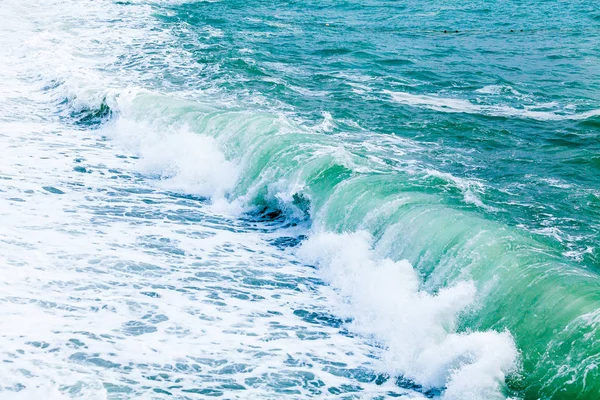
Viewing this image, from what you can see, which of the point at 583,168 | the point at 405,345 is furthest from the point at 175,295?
the point at 583,168

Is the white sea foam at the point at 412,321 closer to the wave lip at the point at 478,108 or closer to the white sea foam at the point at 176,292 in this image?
the white sea foam at the point at 176,292

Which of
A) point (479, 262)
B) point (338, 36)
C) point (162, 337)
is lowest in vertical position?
point (162, 337)

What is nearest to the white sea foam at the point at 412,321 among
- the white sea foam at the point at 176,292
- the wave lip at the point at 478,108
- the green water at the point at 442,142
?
the white sea foam at the point at 176,292

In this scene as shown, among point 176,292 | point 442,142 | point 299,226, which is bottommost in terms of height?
point 176,292

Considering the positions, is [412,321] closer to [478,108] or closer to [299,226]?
[299,226]

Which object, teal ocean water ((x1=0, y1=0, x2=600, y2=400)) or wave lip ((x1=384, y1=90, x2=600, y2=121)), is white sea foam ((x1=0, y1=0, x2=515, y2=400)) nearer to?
teal ocean water ((x1=0, y1=0, x2=600, y2=400))

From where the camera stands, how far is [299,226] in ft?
39.2

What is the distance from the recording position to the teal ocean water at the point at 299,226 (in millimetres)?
7723

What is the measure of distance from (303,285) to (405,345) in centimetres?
208

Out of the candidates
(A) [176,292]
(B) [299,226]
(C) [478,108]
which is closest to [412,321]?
(A) [176,292]

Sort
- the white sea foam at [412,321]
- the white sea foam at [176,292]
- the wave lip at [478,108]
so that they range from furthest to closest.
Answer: the wave lip at [478,108] → the white sea foam at [176,292] → the white sea foam at [412,321]

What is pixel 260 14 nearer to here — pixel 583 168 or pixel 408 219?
pixel 583 168

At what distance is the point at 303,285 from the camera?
995 centimetres

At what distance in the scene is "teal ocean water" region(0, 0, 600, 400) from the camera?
304 inches
